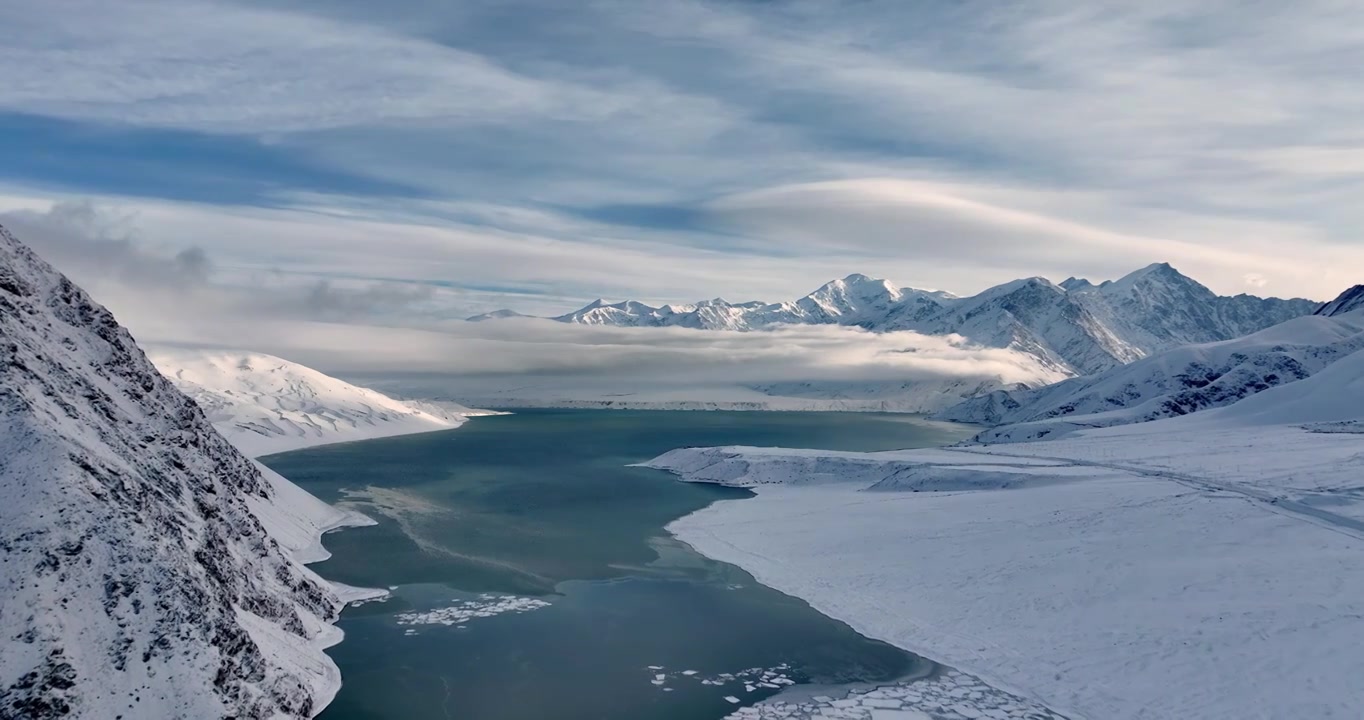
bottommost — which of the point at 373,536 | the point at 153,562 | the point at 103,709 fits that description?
the point at 373,536

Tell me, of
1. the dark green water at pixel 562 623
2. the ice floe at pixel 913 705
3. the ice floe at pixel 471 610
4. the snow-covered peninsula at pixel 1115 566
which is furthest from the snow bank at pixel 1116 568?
the ice floe at pixel 471 610

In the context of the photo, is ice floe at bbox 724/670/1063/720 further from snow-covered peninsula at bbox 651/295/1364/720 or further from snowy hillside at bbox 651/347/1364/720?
snow-covered peninsula at bbox 651/295/1364/720

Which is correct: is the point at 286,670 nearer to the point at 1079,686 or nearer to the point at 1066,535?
the point at 1079,686

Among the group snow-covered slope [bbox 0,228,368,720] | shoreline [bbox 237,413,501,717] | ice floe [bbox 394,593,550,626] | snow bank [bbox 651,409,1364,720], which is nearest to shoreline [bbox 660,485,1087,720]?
snow bank [bbox 651,409,1364,720]

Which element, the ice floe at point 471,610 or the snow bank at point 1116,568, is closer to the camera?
the snow bank at point 1116,568

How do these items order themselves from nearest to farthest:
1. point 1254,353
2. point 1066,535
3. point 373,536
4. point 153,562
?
1. point 153,562
2. point 1066,535
3. point 373,536
4. point 1254,353

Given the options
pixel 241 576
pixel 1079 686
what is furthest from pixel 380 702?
pixel 1079 686

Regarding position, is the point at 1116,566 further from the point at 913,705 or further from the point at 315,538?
the point at 315,538

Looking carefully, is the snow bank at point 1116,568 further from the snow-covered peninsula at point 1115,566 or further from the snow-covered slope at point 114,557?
the snow-covered slope at point 114,557
